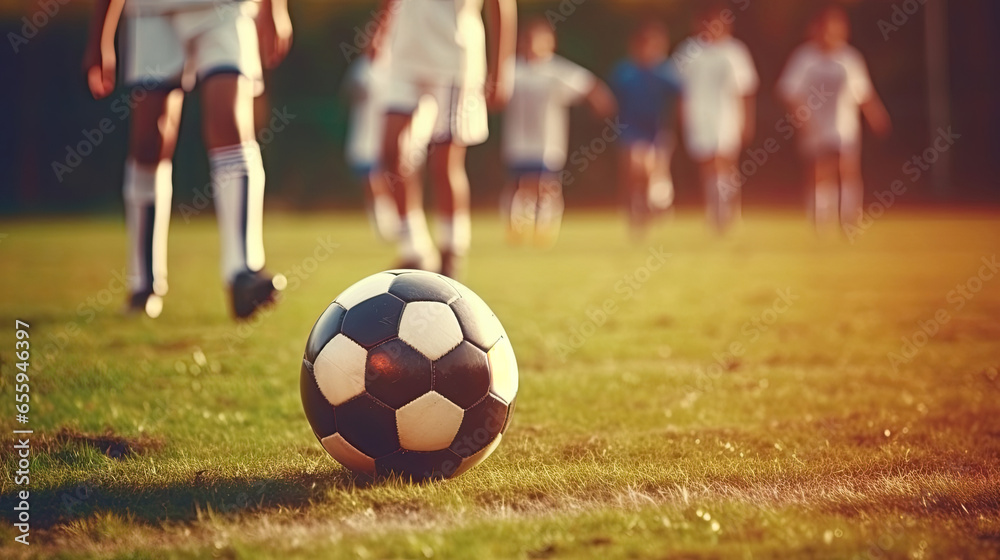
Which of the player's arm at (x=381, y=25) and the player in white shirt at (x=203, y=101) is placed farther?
the player's arm at (x=381, y=25)

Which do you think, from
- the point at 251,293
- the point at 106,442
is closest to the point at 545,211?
the point at 251,293

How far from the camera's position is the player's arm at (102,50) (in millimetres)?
5176

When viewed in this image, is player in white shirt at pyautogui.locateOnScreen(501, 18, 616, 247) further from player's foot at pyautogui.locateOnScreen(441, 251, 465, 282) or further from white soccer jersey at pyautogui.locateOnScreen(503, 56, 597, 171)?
player's foot at pyautogui.locateOnScreen(441, 251, 465, 282)

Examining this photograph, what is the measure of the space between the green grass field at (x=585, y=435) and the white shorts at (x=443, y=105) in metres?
1.21

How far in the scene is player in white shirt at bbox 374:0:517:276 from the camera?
6.56m

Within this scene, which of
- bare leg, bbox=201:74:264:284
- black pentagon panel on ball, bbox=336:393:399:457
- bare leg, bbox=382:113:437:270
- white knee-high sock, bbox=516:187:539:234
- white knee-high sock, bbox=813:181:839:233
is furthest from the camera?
white knee-high sock, bbox=516:187:539:234

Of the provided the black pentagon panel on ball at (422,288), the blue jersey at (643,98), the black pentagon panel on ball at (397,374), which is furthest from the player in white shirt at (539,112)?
the black pentagon panel on ball at (397,374)

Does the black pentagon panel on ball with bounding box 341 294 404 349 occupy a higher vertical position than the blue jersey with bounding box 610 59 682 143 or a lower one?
A: lower

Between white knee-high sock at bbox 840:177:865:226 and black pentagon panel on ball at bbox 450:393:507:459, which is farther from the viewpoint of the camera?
white knee-high sock at bbox 840:177:865:226

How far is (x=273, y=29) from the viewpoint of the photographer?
17.4ft

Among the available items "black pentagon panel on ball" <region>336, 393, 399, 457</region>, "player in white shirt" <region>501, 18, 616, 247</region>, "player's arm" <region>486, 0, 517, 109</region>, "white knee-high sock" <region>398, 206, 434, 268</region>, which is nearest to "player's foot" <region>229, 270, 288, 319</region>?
"white knee-high sock" <region>398, 206, 434, 268</region>

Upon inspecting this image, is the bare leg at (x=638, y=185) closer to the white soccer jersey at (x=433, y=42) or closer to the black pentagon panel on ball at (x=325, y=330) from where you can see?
the white soccer jersey at (x=433, y=42)

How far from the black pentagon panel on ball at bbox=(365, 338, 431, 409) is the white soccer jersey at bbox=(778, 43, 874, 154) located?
11.5 metres

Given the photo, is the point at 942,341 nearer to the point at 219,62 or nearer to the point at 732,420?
the point at 732,420
